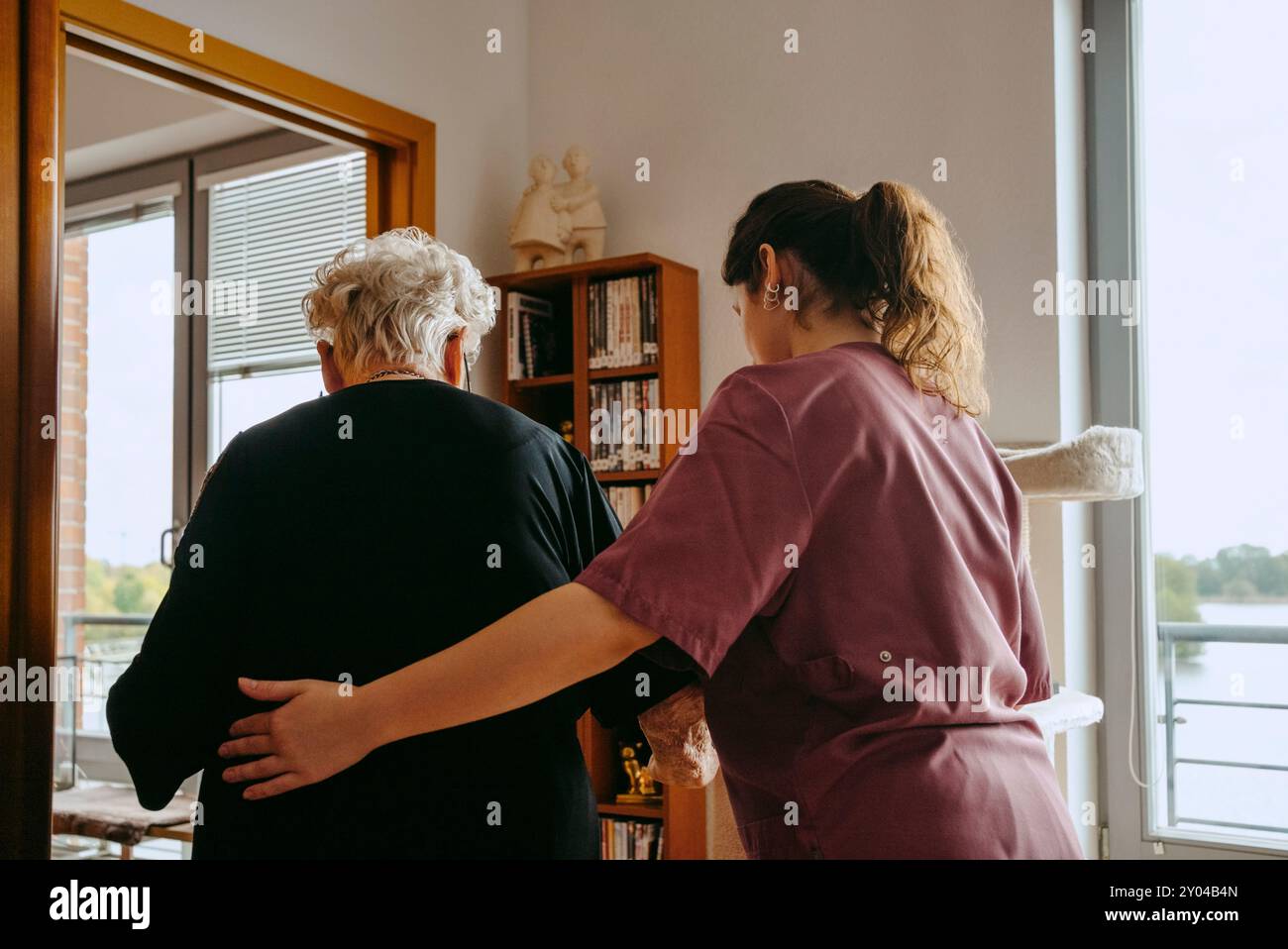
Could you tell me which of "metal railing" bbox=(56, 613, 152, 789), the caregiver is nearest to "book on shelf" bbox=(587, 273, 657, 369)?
the caregiver

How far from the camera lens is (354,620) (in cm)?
118

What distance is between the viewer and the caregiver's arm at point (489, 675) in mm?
861

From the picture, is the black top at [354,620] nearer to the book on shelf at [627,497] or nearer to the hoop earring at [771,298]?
the hoop earring at [771,298]

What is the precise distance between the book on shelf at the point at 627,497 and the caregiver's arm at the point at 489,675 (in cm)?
214

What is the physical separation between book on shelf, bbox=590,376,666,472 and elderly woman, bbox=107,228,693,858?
72.0 inches

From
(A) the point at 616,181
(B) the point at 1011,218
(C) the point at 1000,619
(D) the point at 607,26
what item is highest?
(D) the point at 607,26

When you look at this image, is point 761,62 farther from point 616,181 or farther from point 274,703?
point 274,703

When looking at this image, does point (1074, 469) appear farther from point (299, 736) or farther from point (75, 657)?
point (75, 657)

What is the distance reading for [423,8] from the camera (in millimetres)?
3275

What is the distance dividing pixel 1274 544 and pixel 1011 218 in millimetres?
969

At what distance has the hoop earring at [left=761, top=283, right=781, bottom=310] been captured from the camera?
3.55 ft

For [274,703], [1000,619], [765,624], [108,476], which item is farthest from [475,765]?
[108,476]

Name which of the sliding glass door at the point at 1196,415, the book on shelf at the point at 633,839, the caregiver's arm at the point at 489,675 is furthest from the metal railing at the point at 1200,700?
the caregiver's arm at the point at 489,675

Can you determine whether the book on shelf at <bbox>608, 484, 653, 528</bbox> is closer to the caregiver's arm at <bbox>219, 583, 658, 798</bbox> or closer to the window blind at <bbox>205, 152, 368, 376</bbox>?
the window blind at <bbox>205, 152, 368, 376</bbox>
